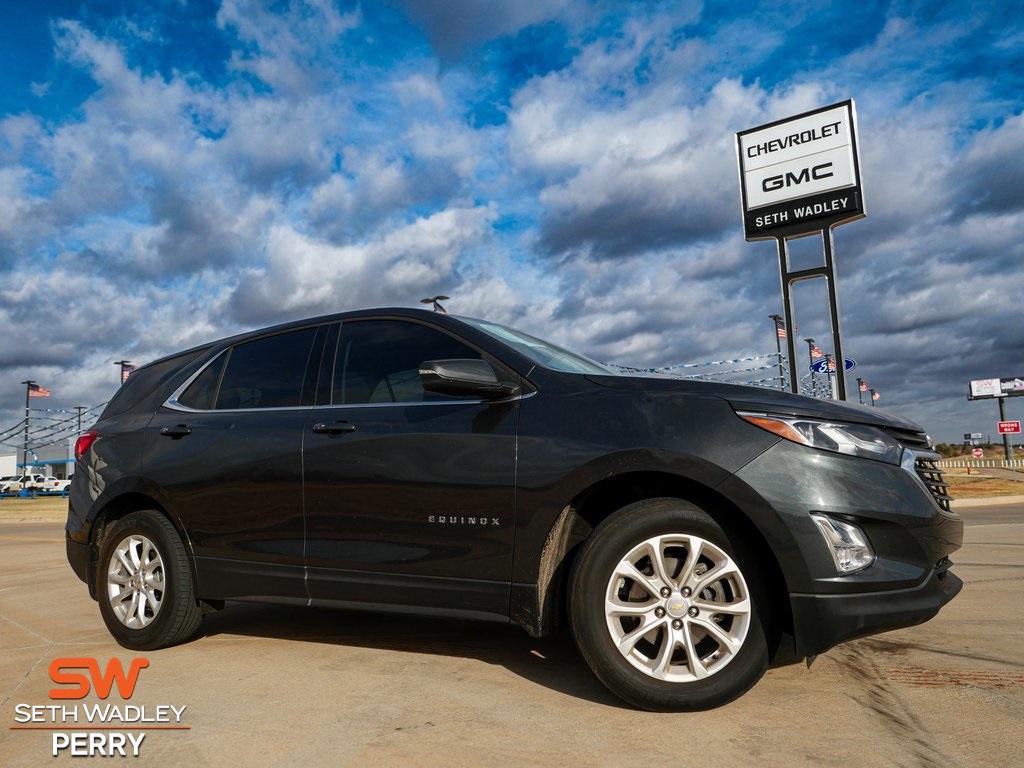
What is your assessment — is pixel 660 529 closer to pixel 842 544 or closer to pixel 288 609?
pixel 842 544

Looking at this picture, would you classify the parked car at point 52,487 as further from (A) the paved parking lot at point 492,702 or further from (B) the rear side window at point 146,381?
(A) the paved parking lot at point 492,702

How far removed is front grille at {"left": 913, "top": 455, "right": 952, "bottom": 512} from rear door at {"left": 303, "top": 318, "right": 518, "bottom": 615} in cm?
163

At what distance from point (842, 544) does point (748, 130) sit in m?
18.9

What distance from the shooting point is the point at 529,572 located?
3.34m

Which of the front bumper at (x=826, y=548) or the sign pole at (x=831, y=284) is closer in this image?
the front bumper at (x=826, y=548)

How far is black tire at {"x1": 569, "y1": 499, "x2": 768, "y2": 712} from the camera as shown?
9.81 feet

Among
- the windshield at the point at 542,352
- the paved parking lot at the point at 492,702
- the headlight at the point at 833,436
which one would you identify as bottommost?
the paved parking lot at the point at 492,702

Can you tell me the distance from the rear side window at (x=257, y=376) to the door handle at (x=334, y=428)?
0.31 metres

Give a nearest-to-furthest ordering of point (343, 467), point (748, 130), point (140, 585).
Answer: point (343, 467) → point (140, 585) → point (748, 130)

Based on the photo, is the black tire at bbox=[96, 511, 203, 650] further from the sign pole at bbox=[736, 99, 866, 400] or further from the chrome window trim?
the sign pole at bbox=[736, 99, 866, 400]

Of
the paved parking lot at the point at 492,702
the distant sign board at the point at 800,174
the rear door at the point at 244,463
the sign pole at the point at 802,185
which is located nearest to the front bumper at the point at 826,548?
the paved parking lot at the point at 492,702

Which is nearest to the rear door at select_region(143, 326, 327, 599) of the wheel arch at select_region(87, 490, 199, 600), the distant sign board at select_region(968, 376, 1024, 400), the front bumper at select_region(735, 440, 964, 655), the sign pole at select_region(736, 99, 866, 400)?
the wheel arch at select_region(87, 490, 199, 600)

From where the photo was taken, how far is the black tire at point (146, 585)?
14.1 ft

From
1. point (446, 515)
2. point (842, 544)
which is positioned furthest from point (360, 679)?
point (842, 544)
